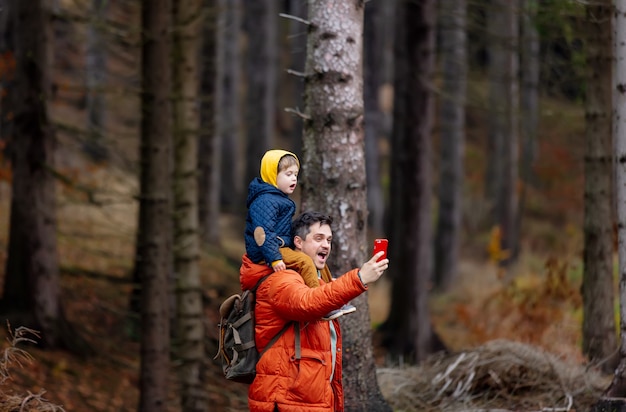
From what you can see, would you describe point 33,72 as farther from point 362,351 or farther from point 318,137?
point 362,351

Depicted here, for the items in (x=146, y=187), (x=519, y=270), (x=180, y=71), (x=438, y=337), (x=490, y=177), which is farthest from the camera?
(x=490, y=177)

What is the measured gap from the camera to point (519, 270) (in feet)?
65.0

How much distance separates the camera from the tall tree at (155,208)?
9.33m

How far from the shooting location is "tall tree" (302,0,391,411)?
647 centimetres

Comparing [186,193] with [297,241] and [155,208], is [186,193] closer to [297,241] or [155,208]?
[155,208]

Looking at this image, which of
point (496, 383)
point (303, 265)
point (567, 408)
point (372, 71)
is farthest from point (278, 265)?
point (372, 71)

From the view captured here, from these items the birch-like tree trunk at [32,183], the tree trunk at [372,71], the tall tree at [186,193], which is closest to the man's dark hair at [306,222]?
the tall tree at [186,193]

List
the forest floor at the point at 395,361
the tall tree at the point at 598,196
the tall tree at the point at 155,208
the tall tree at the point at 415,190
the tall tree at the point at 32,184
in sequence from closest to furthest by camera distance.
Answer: the forest floor at the point at 395,361 < the tall tree at the point at 598,196 < the tall tree at the point at 155,208 < the tall tree at the point at 32,184 < the tall tree at the point at 415,190

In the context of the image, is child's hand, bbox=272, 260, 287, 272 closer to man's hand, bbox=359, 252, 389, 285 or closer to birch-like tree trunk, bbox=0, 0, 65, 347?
man's hand, bbox=359, 252, 389, 285

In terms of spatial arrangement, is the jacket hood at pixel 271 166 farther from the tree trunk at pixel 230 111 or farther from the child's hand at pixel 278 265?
the tree trunk at pixel 230 111

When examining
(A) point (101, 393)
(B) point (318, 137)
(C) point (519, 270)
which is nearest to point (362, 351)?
(B) point (318, 137)

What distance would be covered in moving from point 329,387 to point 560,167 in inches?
1106

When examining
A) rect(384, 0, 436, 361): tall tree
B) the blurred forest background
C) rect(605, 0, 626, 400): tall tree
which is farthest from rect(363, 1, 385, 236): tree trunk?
rect(605, 0, 626, 400): tall tree

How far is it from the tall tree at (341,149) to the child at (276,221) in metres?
1.64
